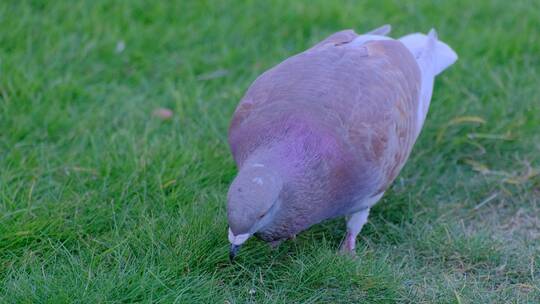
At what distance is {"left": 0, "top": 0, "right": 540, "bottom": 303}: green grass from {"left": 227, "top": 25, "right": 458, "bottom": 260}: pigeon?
0.31 metres

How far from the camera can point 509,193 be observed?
15.0ft

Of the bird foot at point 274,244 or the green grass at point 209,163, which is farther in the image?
the bird foot at point 274,244

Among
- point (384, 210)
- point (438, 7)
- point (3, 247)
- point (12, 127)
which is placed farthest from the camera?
point (438, 7)

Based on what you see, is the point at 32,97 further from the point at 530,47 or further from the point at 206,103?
the point at 530,47

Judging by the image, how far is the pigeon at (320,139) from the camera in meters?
3.35

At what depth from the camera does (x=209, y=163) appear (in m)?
4.47

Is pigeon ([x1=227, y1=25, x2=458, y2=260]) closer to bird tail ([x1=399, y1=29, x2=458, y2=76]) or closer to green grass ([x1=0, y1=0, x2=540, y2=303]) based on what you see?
green grass ([x1=0, y1=0, x2=540, y2=303])

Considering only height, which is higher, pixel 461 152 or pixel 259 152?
pixel 259 152

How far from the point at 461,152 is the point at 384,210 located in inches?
32.4

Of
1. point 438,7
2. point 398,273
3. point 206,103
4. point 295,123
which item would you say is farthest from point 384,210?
point 438,7

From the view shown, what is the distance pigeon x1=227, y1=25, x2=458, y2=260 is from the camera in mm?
3346

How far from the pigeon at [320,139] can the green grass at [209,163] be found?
1.02 ft

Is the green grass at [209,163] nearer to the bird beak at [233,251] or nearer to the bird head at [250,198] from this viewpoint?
the bird beak at [233,251]

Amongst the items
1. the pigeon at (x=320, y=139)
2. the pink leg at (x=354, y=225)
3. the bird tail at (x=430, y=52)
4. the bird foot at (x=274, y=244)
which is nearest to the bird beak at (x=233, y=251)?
the pigeon at (x=320, y=139)
